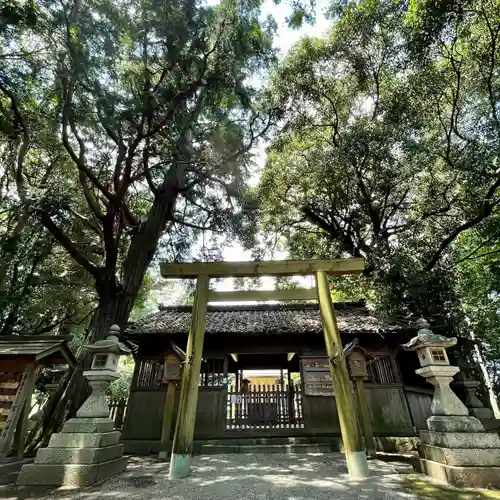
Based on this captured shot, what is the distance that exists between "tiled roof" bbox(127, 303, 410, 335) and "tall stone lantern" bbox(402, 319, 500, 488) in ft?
16.2

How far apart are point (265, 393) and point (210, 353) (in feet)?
7.26

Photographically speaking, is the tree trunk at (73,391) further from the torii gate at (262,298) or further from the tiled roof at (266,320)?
the tiled roof at (266,320)

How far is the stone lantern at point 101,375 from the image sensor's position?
476 cm

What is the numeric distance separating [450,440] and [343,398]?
54.6 inches

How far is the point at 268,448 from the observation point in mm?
7902

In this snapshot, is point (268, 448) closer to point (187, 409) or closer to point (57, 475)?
point (187, 409)

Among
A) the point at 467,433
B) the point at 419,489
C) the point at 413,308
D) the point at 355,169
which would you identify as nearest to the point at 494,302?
the point at 413,308

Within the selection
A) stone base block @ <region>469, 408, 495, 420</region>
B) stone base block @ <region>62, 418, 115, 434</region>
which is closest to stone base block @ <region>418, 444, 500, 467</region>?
stone base block @ <region>62, 418, 115, 434</region>

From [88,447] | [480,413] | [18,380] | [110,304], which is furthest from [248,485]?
[480,413]

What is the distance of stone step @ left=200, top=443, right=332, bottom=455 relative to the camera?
774 cm

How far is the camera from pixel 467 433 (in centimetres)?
390

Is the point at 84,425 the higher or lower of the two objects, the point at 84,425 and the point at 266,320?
the lower

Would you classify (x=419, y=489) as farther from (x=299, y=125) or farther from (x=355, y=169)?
(x=299, y=125)

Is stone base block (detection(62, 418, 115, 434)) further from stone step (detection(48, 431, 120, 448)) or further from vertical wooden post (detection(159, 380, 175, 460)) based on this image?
vertical wooden post (detection(159, 380, 175, 460))
